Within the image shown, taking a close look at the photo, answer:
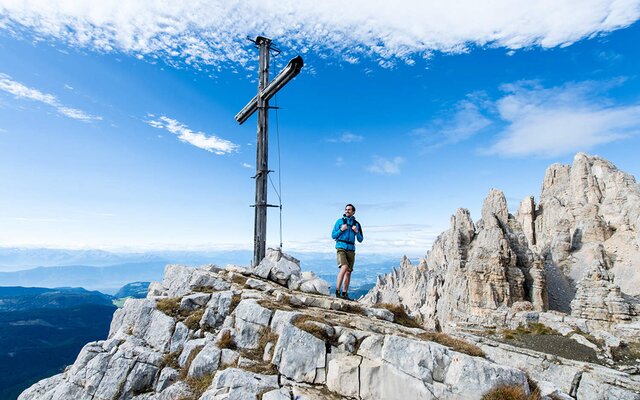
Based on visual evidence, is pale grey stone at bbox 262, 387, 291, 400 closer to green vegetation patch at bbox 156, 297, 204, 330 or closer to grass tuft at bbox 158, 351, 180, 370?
grass tuft at bbox 158, 351, 180, 370

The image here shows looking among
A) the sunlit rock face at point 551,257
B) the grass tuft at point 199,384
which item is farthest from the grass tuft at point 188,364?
the sunlit rock face at point 551,257

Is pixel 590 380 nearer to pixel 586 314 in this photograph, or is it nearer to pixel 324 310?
pixel 324 310

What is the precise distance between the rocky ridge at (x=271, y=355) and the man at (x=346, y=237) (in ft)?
6.05

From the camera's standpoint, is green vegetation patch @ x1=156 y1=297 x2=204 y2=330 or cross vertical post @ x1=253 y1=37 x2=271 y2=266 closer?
green vegetation patch @ x1=156 y1=297 x2=204 y2=330

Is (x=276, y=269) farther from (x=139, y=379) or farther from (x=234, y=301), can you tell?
(x=139, y=379)

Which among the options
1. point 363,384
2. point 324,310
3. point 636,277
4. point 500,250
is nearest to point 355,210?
point 324,310

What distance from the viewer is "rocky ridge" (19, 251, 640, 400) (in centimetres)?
864

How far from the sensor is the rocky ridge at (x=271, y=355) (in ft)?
28.3

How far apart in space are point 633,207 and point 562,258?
2115 cm

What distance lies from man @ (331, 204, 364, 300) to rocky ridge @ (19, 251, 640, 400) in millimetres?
1844

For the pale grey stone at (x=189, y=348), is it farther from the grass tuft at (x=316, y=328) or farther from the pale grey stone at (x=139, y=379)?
the grass tuft at (x=316, y=328)

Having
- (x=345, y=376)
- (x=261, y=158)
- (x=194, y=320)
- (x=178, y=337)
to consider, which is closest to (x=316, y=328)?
(x=345, y=376)

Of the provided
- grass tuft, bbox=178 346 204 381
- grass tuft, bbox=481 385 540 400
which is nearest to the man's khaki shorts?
grass tuft, bbox=178 346 204 381

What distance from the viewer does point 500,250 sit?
6831 cm
